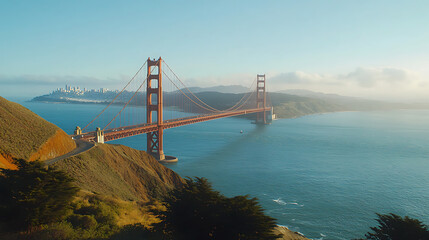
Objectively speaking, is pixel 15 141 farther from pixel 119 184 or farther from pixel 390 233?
pixel 390 233

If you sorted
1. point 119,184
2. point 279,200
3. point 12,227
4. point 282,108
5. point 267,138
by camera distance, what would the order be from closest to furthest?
point 12,227
point 119,184
point 279,200
point 267,138
point 282,108

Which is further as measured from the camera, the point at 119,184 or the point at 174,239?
the point at 119,184

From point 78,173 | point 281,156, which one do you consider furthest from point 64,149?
point 281,156

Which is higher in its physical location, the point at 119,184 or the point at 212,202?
the point at 212,202

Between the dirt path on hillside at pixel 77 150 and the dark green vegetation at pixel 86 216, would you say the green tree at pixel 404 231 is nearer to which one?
the dark green vegetation at pixel 86 216

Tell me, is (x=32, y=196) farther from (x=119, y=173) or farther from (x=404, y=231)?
(x=119, y=173)

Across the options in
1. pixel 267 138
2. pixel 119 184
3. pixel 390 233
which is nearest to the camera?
pixel 390 233

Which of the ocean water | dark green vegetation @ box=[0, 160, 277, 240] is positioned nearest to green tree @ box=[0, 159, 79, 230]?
dark green vegetation @ box=[0, 160, 277, 240]

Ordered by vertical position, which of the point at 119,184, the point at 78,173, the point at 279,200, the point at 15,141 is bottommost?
the point at 279,200
